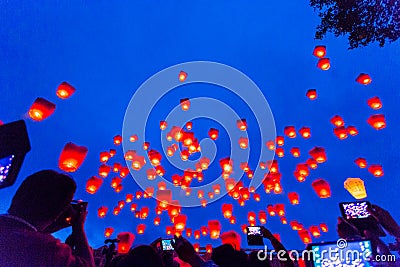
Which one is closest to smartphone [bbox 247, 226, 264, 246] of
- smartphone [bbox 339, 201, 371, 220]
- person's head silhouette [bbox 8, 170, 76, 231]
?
smartphone [bbox 339, 201, 371, 220]

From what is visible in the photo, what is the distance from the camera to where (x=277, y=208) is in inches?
579

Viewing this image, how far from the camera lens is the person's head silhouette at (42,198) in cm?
199

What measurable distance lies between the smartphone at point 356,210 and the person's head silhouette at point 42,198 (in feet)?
13.3

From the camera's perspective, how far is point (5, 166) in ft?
7.99

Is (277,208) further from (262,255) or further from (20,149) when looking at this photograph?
(20,149)

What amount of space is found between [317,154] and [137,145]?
7797 millimetres

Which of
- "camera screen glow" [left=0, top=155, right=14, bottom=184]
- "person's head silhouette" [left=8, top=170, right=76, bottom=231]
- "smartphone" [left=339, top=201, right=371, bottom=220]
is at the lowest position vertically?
"person's head silhouette" [left=8, top=170, right=76, bottom=231]

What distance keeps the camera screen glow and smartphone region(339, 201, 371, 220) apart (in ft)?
14.7

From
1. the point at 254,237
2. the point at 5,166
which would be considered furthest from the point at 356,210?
the point at 5,166

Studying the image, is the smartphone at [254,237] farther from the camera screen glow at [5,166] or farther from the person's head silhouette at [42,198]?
the camera screen glow at [5,166]

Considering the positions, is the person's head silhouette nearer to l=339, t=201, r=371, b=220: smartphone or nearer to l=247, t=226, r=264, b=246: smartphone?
l=339, t=201, r=371, b=220: smartphone

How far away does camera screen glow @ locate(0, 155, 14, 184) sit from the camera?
2424mm

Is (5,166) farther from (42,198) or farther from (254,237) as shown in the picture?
(254,237)

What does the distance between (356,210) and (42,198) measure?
14.1 feet
